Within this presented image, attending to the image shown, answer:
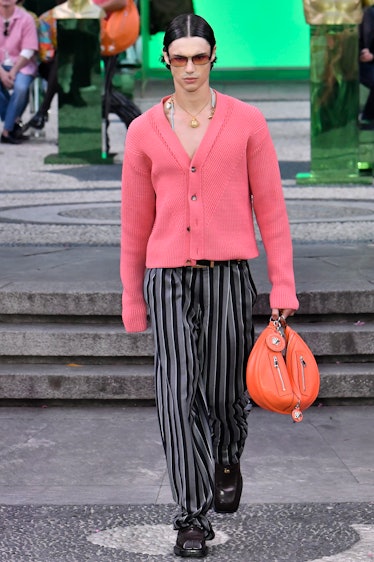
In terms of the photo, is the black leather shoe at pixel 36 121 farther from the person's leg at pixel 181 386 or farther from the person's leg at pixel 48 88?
the person's leg at pixel 181 386

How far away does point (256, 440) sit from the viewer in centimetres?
575

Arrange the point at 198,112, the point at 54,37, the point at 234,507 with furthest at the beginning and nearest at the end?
1. the point at 54,37
2. the point at 234,507
3. the point at 198,112

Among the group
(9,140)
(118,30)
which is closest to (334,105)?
(118,30)

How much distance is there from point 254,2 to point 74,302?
23.2 meters

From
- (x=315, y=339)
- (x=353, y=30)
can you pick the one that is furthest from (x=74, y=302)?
(x=353, y=30)

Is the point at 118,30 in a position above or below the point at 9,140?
above

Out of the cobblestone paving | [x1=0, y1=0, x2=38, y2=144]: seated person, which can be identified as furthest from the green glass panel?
the cobblestone paving

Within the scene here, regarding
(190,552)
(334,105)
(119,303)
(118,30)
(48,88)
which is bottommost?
(190,552)

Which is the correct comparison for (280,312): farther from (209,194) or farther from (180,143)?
(180,143)

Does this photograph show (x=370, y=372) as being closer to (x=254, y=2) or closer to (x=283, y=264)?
(x=283, y=264)

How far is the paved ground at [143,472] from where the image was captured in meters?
4.45

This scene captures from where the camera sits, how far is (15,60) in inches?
684

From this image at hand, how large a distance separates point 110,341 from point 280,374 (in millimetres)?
2306

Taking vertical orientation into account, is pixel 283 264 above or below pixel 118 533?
above
